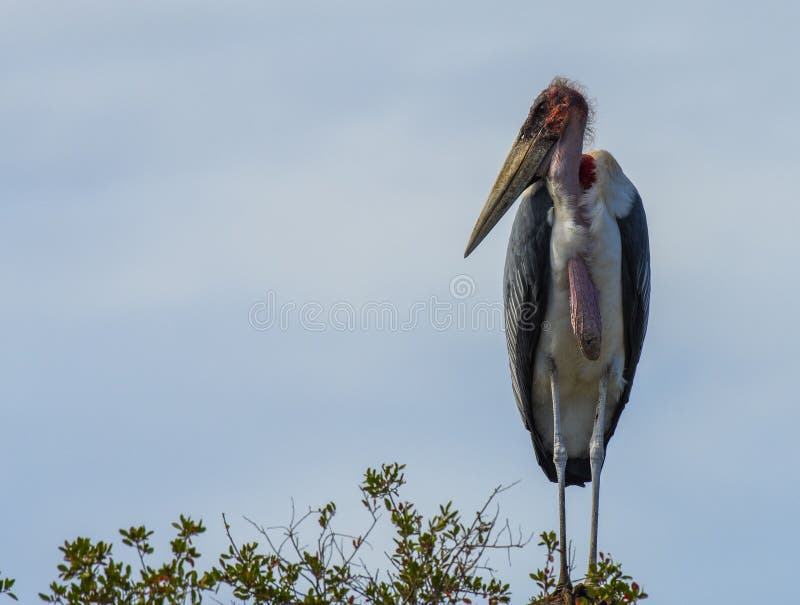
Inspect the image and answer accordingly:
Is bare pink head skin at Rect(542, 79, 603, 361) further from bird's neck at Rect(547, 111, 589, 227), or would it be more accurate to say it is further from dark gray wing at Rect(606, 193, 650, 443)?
dark gray wing at Rect(606, 193, 650, 443)

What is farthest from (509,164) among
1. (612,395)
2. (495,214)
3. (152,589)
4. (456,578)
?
(152,589)

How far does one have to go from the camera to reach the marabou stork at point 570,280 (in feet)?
33.9

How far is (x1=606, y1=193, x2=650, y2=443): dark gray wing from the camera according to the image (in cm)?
1047

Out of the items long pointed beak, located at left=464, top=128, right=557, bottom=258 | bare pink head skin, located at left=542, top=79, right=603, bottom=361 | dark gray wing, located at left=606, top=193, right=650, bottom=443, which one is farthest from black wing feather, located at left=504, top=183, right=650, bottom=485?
bare pink head skin, located at left=542, top=79, right=603, bottom=361

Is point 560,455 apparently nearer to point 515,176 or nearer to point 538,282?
point 538,282

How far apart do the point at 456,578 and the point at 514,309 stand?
339 cm

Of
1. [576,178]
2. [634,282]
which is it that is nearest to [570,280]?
[634,282]

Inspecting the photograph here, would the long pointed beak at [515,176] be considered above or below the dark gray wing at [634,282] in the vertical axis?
above

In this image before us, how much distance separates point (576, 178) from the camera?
34.2 ft

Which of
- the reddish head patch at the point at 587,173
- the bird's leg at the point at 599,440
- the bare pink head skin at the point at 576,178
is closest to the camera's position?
the bare pink head skin at the point at 576,178

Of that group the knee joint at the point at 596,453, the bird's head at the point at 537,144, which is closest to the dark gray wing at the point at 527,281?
the bird's head at the point at 537,144

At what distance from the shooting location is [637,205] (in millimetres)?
10578

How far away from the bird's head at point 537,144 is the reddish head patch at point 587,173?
0.08 metres

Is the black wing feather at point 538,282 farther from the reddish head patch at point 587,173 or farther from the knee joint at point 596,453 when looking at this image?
the knee joint at point 596,453
